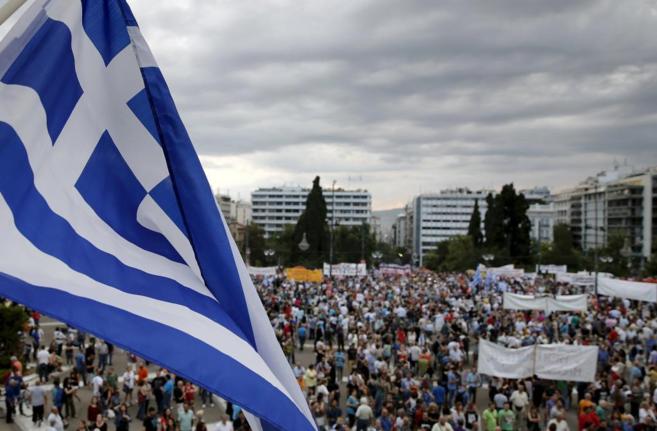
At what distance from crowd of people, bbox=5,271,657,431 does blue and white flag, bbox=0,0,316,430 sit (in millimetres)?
8952

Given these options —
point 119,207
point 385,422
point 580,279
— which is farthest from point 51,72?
point 580,279

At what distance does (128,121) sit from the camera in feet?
12.7

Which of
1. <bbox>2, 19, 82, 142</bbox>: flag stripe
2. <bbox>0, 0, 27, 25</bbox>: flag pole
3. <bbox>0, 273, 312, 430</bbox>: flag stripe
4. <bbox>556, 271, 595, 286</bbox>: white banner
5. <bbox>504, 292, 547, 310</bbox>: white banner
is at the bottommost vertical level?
<bbox>504, 292, 547, 310</bbox>: white banner

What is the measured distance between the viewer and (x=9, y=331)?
61.0 feet

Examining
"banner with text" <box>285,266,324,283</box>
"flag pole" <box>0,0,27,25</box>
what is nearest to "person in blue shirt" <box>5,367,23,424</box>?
"flag pole" <box>0,0,27,25</box>

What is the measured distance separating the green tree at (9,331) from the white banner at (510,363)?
12.7 meters

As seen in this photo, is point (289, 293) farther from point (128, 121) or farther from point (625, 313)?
point (128, 121)

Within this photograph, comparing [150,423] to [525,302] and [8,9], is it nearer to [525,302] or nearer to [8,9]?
[8,9]

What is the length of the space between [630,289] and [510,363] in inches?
571

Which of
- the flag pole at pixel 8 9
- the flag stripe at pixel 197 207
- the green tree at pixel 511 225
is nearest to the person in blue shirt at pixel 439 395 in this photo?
the flag stripe at pixel 197 207

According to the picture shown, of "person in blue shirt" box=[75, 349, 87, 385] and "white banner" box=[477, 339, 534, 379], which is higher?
"white banner" box=[477, 339, 534, 379]

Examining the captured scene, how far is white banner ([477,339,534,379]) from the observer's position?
16641mm

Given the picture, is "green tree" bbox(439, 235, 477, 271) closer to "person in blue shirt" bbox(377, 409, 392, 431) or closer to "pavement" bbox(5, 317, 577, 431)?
"pavement" bbox(5, 317, 577, 431)

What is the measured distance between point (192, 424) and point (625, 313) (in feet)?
72.3
